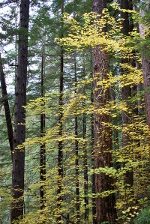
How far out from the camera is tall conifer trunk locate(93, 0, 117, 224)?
13.4 ft

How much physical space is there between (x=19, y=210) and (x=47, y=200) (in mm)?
930

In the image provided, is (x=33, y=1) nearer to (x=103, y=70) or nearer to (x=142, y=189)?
(x=103, y=70)

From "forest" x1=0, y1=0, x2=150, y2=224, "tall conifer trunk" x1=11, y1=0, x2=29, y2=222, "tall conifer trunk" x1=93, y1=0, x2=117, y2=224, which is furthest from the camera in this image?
"tall conifer trunk" x1=11, y1=0, x2=29, y2=222

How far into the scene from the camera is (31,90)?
1163 centimetres

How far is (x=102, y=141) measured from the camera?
4395mm

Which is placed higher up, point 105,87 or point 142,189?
point 105,87

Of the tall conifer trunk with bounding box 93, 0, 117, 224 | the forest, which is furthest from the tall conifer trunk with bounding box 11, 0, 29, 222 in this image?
the tall conifer trunk with bounding box 93, 0, 117, 224

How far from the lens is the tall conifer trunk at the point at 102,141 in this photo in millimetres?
4070

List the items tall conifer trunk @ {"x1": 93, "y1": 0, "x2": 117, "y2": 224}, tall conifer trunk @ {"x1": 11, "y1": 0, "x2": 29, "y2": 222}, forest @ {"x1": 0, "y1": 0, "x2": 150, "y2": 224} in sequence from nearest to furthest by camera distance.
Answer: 1. tall conifer trunk @ {"x1": 93, "y1": 0, "x2": 117, "y2": 224}
2. forest @ {"x1": 0, "y1": 0, "x2": 150, "y2": 224}
3. tall conifer trunk @ {"x1": 11, "y1": 0, "x2": 29, "y2": 222}

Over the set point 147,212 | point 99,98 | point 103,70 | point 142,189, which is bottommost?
point 142,189

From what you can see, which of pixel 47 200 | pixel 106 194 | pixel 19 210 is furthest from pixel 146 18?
pixel 19 210

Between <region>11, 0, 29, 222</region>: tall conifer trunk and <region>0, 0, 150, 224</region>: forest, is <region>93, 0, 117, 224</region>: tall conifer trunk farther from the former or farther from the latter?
<region>11, 0, 29, 222</region>: tall conifer trunk

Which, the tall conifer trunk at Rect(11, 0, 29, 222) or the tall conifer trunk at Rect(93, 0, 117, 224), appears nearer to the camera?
the tall conifer trunk at Rect(93, 0, 117, 224)

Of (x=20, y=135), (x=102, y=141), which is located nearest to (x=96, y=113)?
(x=102, y=141)
